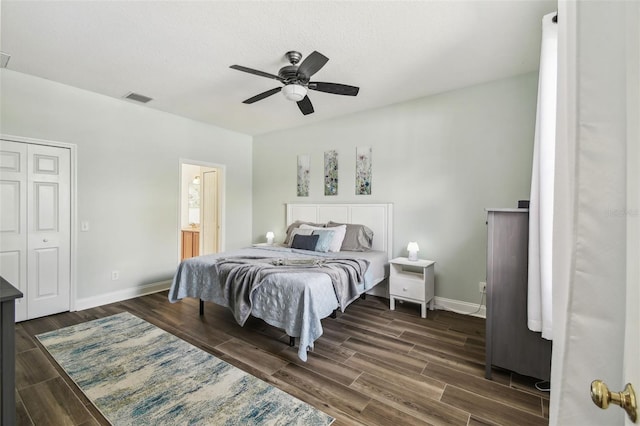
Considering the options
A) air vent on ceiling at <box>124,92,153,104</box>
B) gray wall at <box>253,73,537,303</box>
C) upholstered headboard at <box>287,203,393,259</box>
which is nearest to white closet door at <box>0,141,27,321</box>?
air vent on ceiling at <box>124,92,153,104</box>

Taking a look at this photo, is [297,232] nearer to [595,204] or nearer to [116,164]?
[116,164]

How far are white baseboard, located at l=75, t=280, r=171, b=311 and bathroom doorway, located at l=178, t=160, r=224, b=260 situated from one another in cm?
119

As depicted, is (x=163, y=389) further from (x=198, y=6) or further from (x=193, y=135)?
(x=193, y=135)

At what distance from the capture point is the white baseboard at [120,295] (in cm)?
349

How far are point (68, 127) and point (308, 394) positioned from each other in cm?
398

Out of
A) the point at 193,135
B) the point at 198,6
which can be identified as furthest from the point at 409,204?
the point at 193,135

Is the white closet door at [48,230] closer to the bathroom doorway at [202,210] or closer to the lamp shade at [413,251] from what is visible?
the bathroom doorway at [202,210]

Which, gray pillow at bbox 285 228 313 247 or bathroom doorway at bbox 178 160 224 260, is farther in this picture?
bathroom doorway at bbox 178 160 224 260

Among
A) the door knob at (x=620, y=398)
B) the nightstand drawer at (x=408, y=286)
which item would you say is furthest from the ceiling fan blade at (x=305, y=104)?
the door knob at (x=620, y=398)

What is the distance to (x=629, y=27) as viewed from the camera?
0.51 m

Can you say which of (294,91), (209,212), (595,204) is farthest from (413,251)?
(209,212)

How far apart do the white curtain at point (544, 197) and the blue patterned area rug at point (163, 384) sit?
150 cm

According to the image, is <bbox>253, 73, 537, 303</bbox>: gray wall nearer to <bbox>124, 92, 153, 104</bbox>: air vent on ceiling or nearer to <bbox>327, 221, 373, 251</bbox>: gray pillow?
<bbox>327, 221, 373, 251</bbox>: gray pillow

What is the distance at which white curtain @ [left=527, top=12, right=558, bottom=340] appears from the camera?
1.76 m
